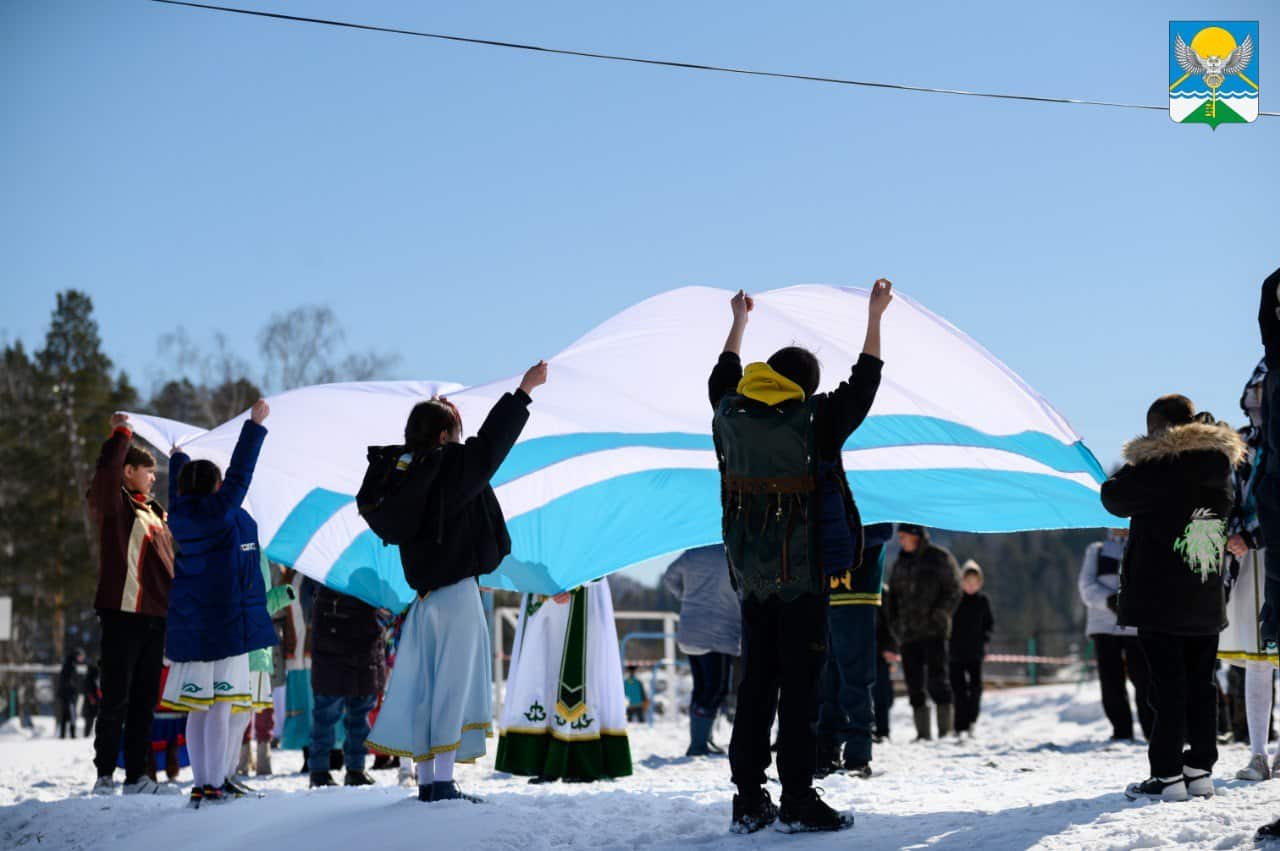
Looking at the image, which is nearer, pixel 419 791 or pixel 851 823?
pixel 851 823

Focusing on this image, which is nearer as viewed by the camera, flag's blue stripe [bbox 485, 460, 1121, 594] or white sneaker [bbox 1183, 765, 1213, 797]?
white sneaker [bbox 1183, 765, 1213, 797]

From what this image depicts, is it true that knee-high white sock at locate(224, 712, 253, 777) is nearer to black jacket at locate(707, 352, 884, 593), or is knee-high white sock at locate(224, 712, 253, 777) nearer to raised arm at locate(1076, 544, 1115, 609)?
black jacket at locate(707, 352, 884, 593)

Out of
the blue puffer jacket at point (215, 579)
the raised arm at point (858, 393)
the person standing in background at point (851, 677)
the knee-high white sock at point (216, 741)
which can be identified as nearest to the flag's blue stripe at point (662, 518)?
the person standing in background at point (851, 677)

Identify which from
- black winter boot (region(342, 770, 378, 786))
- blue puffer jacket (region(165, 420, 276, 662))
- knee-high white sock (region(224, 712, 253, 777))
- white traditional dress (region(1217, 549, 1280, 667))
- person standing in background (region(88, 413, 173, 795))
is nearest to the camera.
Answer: blue puffer jacket (region(165, 420, 276, 662))

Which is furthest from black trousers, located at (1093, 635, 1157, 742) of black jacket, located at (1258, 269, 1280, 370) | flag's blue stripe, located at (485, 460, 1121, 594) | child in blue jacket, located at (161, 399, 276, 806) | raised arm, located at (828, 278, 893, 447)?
child in blue jacket, located at (161, 399, 276, 806)

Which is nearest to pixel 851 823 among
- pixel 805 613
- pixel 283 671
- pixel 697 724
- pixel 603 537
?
pixel 805 613

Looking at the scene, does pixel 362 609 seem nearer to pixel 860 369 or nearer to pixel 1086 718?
pixel 860 369

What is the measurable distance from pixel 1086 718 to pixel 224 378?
20.8 meters

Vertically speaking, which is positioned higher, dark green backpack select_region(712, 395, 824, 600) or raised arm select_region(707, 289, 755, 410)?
raised arm select_region(707, 289, 755, 410)

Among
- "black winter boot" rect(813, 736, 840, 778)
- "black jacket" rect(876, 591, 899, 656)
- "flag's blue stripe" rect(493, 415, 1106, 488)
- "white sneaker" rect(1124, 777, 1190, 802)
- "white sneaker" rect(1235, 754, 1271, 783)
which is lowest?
"black winter boot" rect(813, 736, 840, 778)

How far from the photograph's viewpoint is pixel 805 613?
421 cm

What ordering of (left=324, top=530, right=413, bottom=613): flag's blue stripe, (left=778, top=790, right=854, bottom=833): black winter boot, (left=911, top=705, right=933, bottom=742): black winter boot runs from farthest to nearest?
(left=911, top=705, right=933, bottom=742): black winter boot
(left=324, top=530, right=413, bottom=613): flag's blue stripe
(left=778, top=790, right=854, bottom=833): black winter boot

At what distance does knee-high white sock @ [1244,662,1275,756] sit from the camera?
5574 millimetres

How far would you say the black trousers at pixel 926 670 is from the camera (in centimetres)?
1027
